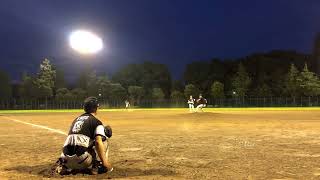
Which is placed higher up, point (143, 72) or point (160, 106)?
point (143, 72)

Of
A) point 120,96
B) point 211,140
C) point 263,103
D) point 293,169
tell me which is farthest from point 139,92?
point 293,169

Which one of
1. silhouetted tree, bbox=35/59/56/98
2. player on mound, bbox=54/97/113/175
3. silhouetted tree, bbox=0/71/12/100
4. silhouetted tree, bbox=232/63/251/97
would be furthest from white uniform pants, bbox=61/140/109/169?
silhouetted tree, bbox=0/71/12/100

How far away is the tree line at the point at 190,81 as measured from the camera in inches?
3233

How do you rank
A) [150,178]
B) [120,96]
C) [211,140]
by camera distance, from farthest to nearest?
[120,96], [211,140], [150,178]

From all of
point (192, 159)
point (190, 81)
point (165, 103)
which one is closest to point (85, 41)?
point (165, 103)

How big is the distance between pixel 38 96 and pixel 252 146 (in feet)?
244

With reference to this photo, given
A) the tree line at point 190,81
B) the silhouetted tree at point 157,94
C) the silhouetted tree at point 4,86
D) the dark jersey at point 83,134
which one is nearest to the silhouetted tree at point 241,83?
the tree line at point 190,81

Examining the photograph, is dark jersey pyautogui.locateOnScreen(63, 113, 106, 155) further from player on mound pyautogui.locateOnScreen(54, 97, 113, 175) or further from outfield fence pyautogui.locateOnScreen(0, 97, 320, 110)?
outfield fence pyautogui.locateOnScreen(0, 97, 320, 110)

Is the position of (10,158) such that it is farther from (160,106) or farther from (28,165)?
(160,106)

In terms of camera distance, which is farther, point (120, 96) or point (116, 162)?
point (120, 96)

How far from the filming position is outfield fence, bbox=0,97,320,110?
7206 cm

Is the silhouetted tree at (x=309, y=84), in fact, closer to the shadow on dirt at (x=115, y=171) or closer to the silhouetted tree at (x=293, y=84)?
the silhouetted tree at (x=293, y=84)

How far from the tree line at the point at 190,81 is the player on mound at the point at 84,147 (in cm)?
7095

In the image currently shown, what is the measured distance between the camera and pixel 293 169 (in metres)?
9.42
